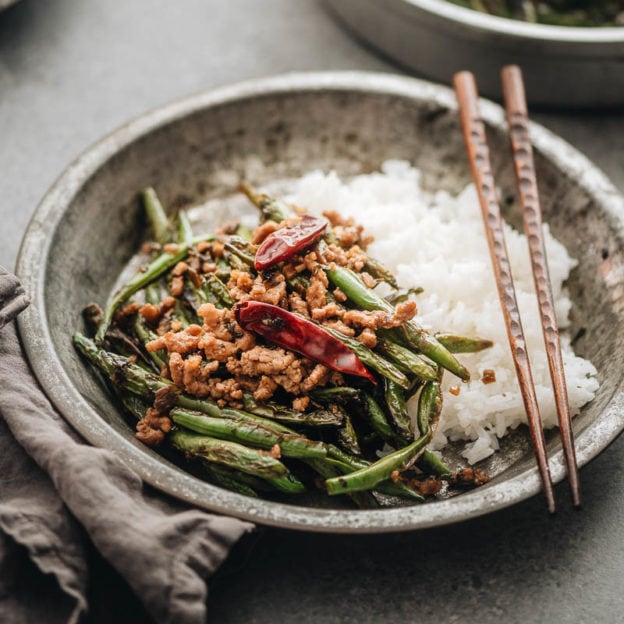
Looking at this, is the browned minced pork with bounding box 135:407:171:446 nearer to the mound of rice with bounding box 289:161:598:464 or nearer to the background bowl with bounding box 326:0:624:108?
the mound of rice with bounding box 289:161:598:464

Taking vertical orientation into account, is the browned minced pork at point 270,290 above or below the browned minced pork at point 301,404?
above

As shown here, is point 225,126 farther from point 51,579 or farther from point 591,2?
point 591,2

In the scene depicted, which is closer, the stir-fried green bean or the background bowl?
the stir-fried green bean

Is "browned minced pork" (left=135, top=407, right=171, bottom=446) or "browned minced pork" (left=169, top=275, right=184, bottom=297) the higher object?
"browned minced pork" (left=169, top=275, right=184, bottom=297)

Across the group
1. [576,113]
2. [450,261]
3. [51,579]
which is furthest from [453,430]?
[576,113]


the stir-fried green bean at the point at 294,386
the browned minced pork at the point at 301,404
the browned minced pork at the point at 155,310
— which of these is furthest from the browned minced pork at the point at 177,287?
the browned minced pork at the point at 301,404

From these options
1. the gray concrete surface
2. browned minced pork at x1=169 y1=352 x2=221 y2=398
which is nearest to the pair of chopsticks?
the gray concrete surface

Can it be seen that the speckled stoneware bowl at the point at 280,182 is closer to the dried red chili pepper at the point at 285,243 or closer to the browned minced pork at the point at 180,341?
the browned minced pork at the point at 180,341
